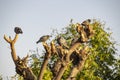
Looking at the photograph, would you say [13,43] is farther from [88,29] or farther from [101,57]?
[101,57]

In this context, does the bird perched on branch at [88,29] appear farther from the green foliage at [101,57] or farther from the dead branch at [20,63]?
the green foliage at [101,57]

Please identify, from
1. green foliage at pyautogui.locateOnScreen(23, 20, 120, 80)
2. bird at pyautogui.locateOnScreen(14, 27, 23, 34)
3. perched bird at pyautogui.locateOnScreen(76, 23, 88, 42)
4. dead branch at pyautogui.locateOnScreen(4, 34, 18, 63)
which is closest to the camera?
bird at pyautogui.locateOnScreen(14, 27, 23, 34)

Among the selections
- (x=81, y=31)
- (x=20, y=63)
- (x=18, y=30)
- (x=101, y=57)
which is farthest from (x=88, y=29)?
(x=101, y=57)

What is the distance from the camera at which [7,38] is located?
11.8 meters

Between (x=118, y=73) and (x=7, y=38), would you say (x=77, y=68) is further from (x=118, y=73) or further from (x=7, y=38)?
(x=118, y=73)

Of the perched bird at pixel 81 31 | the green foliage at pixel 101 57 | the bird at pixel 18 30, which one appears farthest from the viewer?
the green foliage at pixel 101 57

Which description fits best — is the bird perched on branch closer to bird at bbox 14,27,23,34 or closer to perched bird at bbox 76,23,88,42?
perched bird at bbox 76,23,88,42

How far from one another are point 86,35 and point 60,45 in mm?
1293

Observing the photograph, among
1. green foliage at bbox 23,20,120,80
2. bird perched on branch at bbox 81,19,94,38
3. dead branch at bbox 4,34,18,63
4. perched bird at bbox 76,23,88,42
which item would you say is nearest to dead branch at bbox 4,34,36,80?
dead branch at bbox 4,34,18,63

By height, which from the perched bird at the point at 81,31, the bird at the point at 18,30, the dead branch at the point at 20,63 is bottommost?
the dead branch at the point at 20,63

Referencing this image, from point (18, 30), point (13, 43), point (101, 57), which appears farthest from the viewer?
point (101, 57)

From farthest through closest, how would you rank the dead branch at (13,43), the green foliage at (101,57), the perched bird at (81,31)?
the green foliage at (101,57) < the perched bird at (81,31) < the dead branch at (13,43)

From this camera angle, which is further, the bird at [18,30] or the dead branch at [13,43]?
the dead branch at [13,43]

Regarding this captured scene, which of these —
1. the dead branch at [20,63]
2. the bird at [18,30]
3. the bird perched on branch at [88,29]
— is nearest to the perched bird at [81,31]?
the bird perched on branch at [88,29]
